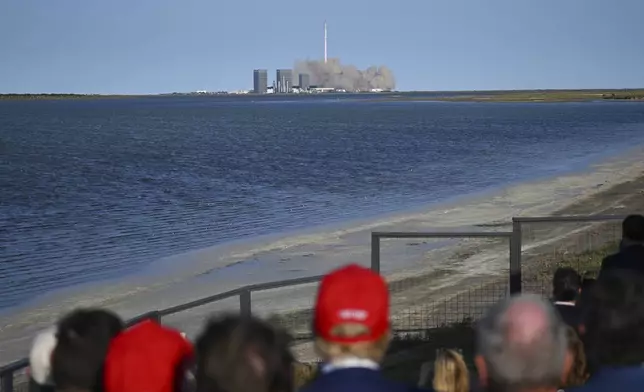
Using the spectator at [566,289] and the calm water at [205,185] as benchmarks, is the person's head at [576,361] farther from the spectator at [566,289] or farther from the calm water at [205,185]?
the calm water at [205,185]

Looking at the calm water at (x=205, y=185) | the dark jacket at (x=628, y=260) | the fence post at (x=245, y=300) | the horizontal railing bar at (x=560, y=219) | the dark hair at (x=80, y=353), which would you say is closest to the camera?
the dark hair at (x=80, y=353)

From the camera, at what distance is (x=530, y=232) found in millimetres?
19219

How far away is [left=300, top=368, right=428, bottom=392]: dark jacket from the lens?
11.8ft

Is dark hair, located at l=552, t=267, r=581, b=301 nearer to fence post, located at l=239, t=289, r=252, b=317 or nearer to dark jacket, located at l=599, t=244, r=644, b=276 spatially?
dark jacket, located at l=599, t=244, r=644, b=276

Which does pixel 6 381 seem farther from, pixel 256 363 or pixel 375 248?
pixel 375 248

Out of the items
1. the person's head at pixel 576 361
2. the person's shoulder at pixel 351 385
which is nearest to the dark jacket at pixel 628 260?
the person's head at pixel 576 361

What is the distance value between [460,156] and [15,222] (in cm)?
3502

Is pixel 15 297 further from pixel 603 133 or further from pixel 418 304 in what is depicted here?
pixel 603 133

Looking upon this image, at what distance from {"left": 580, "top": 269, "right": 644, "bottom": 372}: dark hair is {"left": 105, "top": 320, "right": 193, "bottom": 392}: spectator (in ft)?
5.30

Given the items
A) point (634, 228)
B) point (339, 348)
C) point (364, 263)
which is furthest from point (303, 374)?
point (364, 263)

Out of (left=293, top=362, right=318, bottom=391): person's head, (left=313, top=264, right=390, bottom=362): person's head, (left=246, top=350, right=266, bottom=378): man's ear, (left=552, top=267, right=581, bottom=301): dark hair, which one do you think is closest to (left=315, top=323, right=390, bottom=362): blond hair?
(left=313, top=264, right=390, bottom=362): person's head

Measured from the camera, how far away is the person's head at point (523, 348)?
356 cm

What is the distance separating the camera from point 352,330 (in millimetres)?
3578

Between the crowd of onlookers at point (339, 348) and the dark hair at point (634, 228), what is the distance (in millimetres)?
3076
